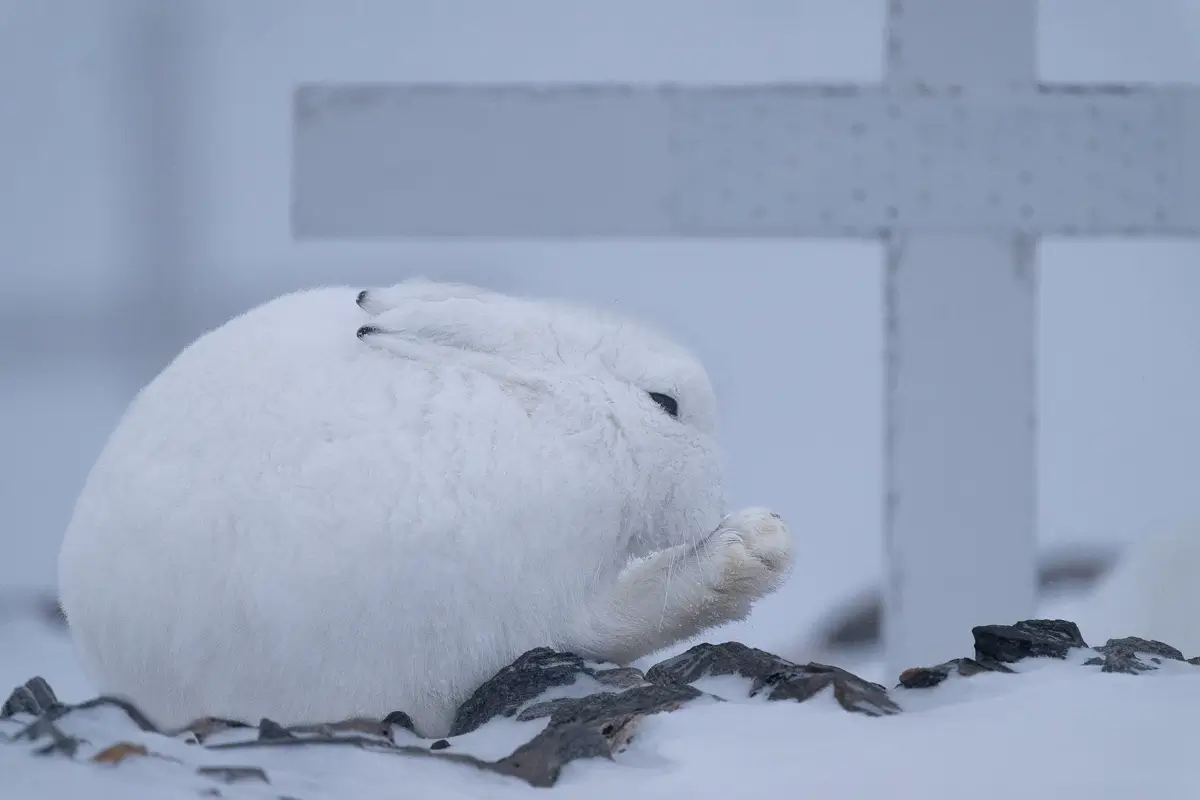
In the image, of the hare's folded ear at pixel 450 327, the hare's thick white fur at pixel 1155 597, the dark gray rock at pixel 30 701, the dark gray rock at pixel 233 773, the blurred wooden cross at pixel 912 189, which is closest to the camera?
the dark gray rock at pixel 233 773

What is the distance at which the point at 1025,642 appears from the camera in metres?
0.58

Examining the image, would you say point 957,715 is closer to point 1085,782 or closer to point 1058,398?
point 1085,782

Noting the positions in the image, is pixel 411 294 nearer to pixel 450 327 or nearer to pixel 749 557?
pixel 450 327

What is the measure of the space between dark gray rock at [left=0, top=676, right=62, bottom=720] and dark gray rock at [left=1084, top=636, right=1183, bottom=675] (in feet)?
1.56

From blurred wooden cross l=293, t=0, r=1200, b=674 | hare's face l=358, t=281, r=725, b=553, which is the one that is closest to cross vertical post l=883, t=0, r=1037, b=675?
blurred wooden cross l=293, t=0, r=1200, b=674

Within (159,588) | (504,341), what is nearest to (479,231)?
(504,341)

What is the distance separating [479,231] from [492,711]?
0.63 metres

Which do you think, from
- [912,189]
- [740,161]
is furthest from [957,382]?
[740,161]

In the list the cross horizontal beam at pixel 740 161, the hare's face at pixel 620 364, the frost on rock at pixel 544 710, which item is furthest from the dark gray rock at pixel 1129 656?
the cross horizontal beam at pixel 740 161

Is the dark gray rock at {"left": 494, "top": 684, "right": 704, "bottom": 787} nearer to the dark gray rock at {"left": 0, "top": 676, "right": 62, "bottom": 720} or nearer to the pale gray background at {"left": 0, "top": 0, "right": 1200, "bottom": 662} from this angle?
the dark gray rock at {"left": 0, "top": 676, "right": 62, "bottom": 720}

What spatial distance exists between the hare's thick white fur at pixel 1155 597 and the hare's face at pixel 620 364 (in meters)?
0.52

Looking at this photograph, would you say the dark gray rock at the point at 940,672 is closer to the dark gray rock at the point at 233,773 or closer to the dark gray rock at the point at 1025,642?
the dark gray rock at the point at 1025,642

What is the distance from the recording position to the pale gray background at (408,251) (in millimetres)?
1046

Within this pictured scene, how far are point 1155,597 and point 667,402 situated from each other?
1.96 ft
